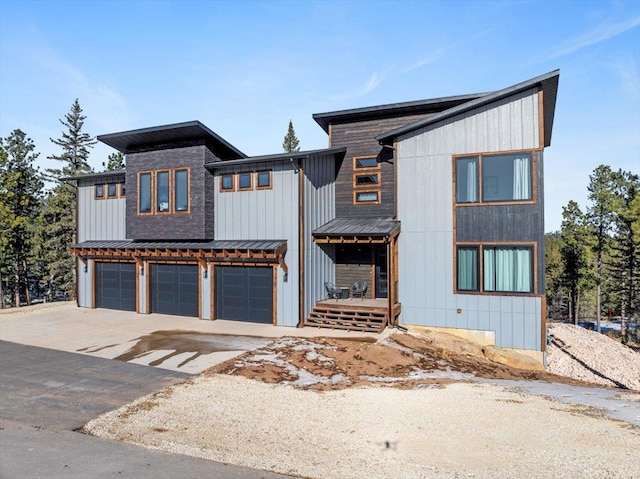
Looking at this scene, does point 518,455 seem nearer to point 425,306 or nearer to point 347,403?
point 347,403

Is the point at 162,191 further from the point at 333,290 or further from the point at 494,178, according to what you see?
the point at 494,178

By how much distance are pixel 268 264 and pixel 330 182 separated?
4.65 m

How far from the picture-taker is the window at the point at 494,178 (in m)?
12.9

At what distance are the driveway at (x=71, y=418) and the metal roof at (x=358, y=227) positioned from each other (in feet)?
25.6

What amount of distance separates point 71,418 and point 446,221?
38.6ft

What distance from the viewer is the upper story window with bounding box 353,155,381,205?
16.9 m

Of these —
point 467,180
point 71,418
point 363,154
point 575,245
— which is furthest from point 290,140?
point 71,418

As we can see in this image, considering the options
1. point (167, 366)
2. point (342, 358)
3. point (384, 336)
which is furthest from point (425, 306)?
point (167, 366)

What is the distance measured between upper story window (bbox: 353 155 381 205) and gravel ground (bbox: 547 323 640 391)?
356 inches

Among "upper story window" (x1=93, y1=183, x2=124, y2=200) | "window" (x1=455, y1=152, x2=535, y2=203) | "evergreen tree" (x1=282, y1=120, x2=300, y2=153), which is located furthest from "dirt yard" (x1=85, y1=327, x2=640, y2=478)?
"evergreen tree" (x1=282, y1=120, x2=300, y2=153)

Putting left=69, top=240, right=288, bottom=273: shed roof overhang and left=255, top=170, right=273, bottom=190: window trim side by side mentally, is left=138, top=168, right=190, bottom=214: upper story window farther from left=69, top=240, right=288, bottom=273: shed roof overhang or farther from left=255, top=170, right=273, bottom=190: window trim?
left=255, top=170, right=273, bottom=190: window trim

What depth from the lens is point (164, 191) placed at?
1658cm

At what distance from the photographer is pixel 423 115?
16.6m

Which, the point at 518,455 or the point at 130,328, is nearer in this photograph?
the point at 518,455
